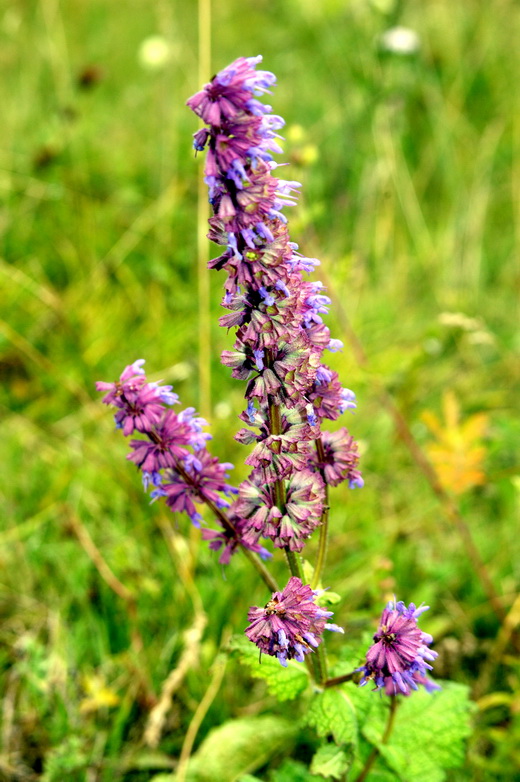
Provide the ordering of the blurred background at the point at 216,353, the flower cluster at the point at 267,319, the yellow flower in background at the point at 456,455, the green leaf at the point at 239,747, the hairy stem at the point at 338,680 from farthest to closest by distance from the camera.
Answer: the yellow flower in background at the point at 456,455
the blurred background at the point at 216,353
the green leaf at the point at 239,747
the hairy stem at the point at 338,680
the flower cluster at the point at 267,319

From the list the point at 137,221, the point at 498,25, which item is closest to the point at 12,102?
the point at 137,221

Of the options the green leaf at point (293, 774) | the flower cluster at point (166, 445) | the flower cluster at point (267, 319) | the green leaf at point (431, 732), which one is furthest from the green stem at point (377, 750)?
the flower cluster at point (267, 319)

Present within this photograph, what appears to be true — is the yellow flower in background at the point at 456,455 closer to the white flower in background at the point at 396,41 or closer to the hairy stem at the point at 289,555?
the hairy stem at the point at 289,555

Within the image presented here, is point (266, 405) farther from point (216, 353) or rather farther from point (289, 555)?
point (216, 353)

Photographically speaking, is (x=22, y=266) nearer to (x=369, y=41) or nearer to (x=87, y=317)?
(x=87, y=317)

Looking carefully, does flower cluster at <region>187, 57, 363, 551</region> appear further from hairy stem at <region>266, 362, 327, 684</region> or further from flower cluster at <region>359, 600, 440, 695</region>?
flower cluster at <region>359, 600, 440, 695</region>

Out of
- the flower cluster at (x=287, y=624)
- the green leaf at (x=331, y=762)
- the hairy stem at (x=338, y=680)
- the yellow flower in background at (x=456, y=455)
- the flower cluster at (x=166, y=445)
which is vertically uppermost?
the yellow flower in background at (x=456, y=455)

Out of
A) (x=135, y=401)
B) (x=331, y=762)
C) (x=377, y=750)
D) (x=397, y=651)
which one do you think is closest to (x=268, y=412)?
(x=135, y=401)
